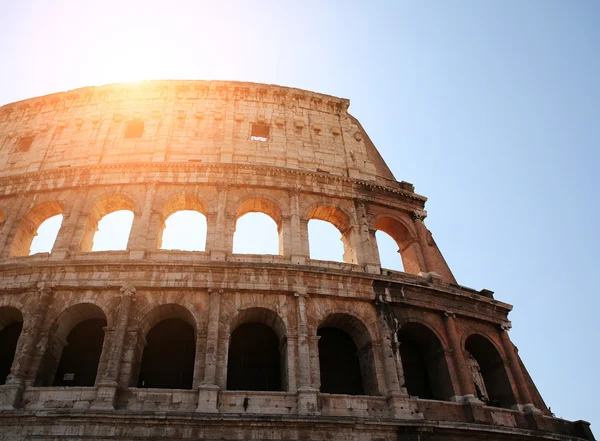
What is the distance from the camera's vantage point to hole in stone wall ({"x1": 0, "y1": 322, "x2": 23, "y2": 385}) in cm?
1341

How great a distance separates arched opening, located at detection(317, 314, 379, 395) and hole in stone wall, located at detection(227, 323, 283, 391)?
1402 millimetres

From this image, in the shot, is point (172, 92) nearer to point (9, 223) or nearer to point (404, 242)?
point (9, 223)

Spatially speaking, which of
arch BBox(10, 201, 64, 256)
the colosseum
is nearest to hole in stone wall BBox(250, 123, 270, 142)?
the colosseum

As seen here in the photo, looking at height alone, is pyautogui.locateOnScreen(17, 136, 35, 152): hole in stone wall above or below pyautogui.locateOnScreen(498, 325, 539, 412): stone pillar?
above

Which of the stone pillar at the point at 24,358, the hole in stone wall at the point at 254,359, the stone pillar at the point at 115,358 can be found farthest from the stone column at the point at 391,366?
the stone pillar at the point at 24,358

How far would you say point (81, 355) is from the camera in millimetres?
13289

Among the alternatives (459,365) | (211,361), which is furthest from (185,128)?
(459,365)

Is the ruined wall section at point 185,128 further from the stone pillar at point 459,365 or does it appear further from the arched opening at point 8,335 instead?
the stone pillar at point 459,365

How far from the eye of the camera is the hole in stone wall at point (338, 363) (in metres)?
13.4

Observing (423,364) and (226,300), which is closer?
(226,300)

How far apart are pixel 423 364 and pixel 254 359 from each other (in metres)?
5.37

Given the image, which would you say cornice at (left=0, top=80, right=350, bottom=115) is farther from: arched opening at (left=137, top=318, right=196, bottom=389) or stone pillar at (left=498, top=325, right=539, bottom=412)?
stone pillar at (left=498, top=325, right=539, bottom=412)

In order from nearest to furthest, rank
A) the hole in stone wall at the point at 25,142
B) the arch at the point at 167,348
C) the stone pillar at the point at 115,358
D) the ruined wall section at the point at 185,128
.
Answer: the stone pillar at the point at 115,358 → the arch at the point at 167,348 → the ruined wall section at the point at 185,128 → the hole in stone wall at the point at 25,142

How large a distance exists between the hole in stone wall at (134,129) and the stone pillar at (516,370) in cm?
1500
